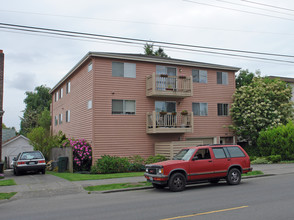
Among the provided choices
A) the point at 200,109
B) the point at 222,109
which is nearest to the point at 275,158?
the point at 222,109

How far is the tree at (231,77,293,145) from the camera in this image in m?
24.1

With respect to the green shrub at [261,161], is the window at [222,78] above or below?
above

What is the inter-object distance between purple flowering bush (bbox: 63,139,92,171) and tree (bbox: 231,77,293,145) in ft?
39.4

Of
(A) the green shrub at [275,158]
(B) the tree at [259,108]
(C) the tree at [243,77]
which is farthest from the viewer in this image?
(C) the tree at [243,77]

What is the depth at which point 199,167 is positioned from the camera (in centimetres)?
1188

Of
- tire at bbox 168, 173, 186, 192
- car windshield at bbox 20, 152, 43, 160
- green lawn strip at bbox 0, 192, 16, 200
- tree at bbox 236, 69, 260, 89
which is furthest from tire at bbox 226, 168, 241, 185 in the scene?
tree at bbox 236, 69, 260, 89

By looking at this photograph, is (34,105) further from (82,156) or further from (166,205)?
(166,205)

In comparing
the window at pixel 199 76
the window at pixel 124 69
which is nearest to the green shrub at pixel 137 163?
the window at pixel 124 69

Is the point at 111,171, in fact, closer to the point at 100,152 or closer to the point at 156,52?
the point at 100,152

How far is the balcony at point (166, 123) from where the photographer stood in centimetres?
2086

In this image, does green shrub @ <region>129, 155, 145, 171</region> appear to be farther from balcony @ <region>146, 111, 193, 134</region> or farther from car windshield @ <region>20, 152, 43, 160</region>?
car windshield @ <region>20, 152, 43, 160</region>

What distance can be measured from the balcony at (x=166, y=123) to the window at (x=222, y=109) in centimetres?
409

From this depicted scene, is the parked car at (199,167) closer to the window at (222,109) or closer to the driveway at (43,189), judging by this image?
the driveway at (43,189)

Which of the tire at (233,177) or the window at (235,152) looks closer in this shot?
the tire at (233,177)
